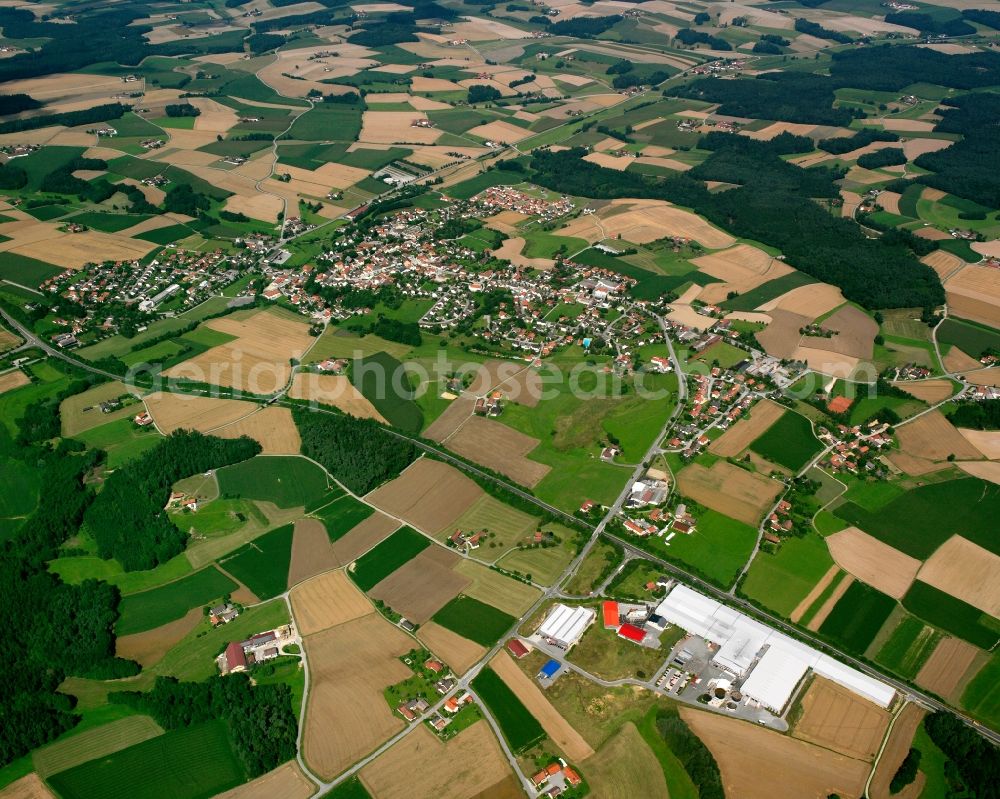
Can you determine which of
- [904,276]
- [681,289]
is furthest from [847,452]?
[904,276]

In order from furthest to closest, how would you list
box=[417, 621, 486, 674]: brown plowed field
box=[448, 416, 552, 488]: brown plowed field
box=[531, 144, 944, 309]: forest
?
1. box=[531, 144, 944, 309]: forest
2. box=[448, 416, 552, 488]: brown plowed field
3. box=[417, 621, 486, 674]: brown plowed field

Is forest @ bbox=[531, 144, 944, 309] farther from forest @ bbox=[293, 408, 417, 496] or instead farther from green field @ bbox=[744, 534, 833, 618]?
forest @ bbox=[293, 408, 417, 496]

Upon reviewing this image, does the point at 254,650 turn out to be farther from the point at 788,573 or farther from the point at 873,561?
the point at 873,561

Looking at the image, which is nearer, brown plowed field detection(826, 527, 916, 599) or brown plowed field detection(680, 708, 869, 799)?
brown plowed field detection(680, 708, 869, 799)

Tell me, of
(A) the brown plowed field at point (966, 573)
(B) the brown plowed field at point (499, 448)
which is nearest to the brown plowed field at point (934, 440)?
(A) the brown plowed field at point (966, 573)

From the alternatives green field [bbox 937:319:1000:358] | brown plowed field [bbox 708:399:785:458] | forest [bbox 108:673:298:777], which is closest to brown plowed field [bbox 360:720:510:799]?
forest [bbox 108:673:298:777]

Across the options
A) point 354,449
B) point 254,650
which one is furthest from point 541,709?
point 354,449

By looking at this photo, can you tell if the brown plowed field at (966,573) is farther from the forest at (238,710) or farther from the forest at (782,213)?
the forest at (238,710)
